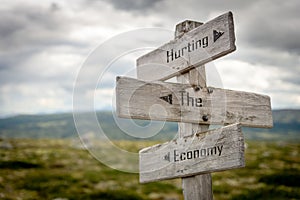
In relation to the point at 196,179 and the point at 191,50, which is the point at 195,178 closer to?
the point at 196,179

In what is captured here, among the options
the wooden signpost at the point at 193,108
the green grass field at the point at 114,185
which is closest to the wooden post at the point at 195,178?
the wooden signpost at the point at 193,108

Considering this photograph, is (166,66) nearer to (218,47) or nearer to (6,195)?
(218,47)

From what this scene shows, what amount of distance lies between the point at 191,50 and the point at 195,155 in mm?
1411

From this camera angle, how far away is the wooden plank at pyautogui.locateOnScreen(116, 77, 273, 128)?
17.2 feet

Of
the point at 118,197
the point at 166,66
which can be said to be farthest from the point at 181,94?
the point at 118,197

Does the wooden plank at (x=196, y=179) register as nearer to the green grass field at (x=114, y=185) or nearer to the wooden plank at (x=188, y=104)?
the wooden plank at (x=188, y=104)

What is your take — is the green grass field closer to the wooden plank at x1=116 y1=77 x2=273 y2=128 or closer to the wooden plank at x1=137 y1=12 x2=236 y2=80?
the wooden plank at x1=137 y1=12 x2=236 y2=80

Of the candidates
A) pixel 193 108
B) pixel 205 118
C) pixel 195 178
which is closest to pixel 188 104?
pixel 193 108

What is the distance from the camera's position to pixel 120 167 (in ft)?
18.5

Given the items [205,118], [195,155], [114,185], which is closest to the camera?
[195,155]

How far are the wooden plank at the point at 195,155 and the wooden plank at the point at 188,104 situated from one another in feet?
1.12

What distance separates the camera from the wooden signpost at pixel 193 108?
17.5 ft

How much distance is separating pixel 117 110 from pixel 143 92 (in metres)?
0.48

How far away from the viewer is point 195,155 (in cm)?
568
